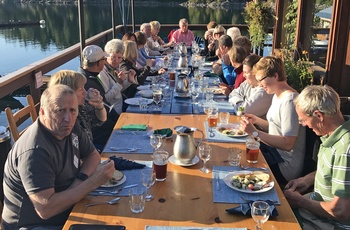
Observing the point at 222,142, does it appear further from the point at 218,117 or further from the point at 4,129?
the point at 4,129

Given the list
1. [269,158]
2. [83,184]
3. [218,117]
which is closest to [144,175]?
[83,184]

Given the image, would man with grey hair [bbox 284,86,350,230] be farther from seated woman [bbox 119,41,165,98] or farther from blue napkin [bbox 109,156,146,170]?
seated woman [bbox 119,41,165,98]

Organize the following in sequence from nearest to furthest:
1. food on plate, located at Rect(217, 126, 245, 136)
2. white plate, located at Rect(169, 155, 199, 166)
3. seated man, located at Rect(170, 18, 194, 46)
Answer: white plate, located at Rect(169, 155, 199, 166) < food on plate, located at Rect(217, 126, 245, 136) < seated man, located at Rect(170, 18, 194, 46)

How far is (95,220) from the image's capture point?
148 centimetres

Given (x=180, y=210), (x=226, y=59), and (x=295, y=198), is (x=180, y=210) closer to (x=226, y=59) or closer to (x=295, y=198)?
(x=295, y=198)

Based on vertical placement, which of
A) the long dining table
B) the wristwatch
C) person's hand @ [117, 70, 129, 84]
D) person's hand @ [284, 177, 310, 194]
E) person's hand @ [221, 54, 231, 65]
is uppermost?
person's hand @ [221, 54, 231, 65]

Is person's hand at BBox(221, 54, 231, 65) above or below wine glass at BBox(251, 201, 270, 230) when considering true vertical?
above

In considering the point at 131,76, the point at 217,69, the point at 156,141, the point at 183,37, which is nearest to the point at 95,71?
the point at 131,76

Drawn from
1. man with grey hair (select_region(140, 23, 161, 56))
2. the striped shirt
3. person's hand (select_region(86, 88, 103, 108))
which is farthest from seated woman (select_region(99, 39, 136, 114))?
man with grey hair (select_region(140, 23, 161, 56))

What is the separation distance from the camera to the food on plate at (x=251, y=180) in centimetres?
172

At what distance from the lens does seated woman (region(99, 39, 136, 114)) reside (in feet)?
11.0

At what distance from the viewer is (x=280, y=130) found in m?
2.43

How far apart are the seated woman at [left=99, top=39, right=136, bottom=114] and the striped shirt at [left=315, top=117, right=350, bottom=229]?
202cm

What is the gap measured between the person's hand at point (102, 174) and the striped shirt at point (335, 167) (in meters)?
0.99
